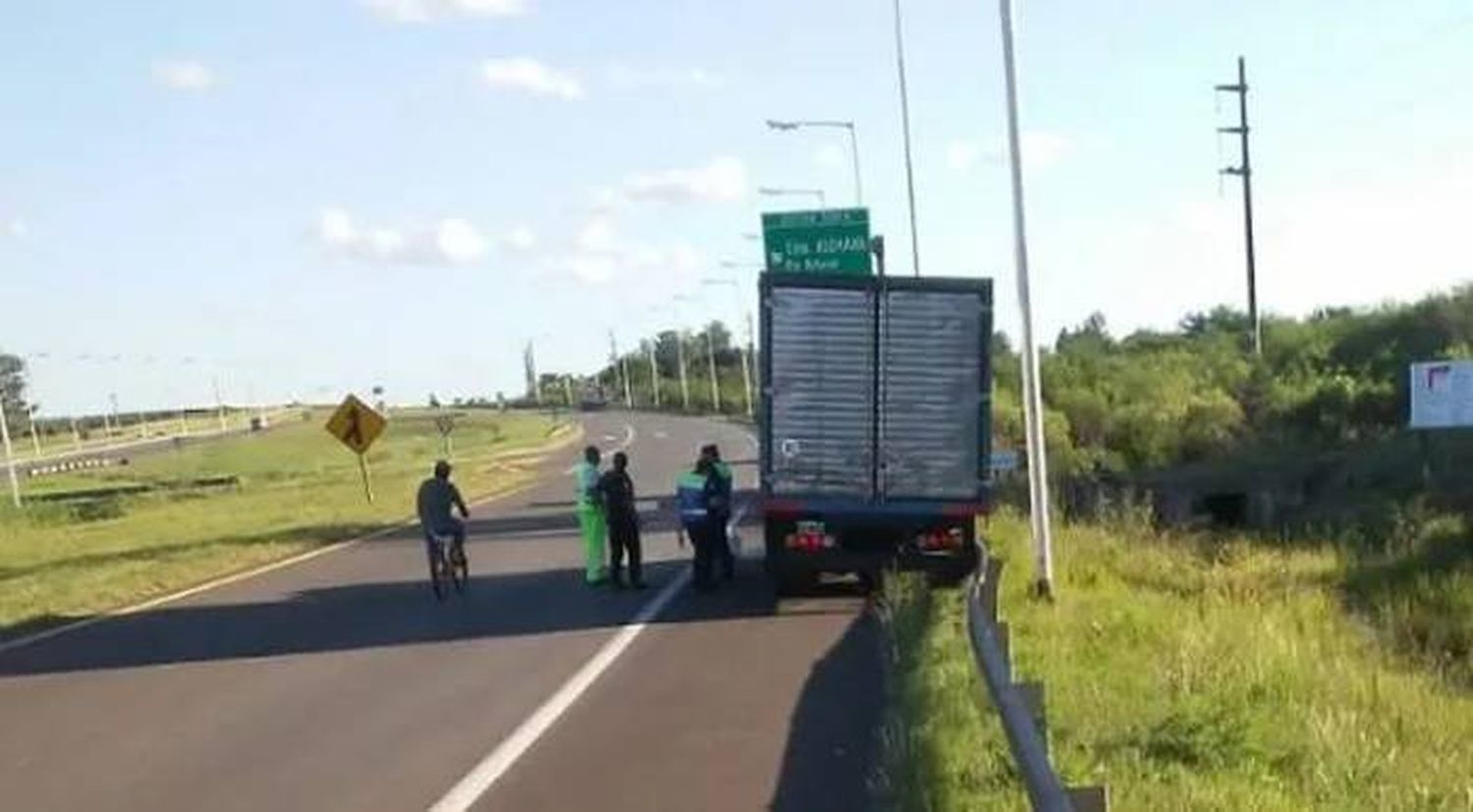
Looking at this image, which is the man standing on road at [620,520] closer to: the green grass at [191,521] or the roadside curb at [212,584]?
the roadside curb at [212,584]

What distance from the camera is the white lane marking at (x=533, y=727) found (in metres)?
10.3

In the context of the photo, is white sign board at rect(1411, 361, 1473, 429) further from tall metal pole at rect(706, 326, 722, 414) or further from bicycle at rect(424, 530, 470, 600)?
tall metal pole at rect(706, 326, 722, 414)

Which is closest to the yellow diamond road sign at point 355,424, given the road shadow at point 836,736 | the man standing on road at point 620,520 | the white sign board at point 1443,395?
the man standing on road at point 620,520

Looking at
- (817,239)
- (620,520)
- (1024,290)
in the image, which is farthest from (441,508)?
(817,239)

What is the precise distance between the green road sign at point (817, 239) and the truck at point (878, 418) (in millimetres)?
20280

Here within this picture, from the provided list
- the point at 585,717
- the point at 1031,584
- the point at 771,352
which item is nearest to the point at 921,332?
the point at 771,352

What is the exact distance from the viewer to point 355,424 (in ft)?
125

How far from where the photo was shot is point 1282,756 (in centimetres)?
1011

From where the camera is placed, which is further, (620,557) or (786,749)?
(620,557)

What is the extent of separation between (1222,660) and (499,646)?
21.0 feet

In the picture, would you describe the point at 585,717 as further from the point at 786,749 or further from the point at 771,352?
the point at 771,352

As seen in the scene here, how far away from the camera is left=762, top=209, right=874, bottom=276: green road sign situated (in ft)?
132

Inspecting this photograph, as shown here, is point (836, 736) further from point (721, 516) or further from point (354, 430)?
point (354, 430)

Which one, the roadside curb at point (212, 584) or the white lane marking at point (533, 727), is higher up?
the white lane marking at point (533, 727)
